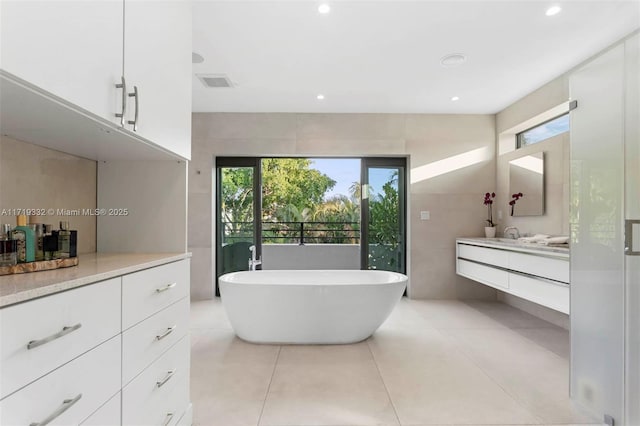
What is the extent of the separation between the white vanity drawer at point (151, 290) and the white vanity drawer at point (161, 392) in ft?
0.71

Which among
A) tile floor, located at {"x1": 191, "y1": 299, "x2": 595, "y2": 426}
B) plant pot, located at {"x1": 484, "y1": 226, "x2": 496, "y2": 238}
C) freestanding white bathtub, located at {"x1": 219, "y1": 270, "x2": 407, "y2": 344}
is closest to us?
tile floor, located at {"x1": 191, "y1": 299, "x2": 595, "y2": 426}

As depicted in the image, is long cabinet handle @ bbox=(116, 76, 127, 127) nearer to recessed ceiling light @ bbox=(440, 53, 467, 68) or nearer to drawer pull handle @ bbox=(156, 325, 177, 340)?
drawer pull handle @ bbox=(156, 325, 177, 340)

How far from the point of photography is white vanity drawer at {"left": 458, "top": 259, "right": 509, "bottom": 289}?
339 cm

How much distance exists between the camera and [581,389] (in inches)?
70.8

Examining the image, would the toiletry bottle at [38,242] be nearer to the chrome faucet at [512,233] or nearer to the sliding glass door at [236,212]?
the sliding glass door at [236,212]

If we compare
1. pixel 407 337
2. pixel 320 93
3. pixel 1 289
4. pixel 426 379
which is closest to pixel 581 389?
pixel 426 379

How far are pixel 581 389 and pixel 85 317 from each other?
7.53 feet

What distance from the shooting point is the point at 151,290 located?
131cm

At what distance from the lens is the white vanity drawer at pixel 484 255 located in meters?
3.38

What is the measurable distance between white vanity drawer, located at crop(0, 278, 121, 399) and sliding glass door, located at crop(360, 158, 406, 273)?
4.00 metres

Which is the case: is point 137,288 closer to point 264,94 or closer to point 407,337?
point 407,337

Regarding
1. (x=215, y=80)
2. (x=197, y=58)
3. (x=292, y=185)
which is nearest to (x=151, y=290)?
(x=197, y=58)

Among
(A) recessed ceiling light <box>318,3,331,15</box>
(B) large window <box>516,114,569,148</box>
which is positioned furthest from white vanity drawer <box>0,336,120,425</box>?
(B) large window <box>516,114,569,148</box>

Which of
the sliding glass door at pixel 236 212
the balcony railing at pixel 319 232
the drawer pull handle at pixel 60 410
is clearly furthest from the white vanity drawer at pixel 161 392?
the balcony railing at pixel 319 232
